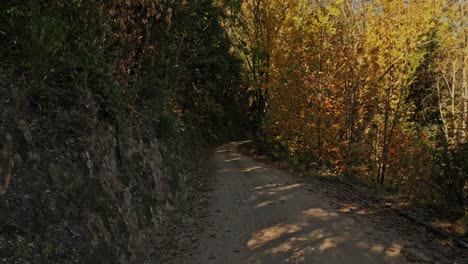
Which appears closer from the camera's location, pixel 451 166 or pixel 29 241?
pixel 29 241

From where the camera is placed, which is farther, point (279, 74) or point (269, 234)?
point (279, 74)

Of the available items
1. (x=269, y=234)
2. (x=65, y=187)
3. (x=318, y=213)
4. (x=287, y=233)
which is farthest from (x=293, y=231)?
(x=65, y=187)

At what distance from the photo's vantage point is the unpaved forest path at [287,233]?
6.30 m

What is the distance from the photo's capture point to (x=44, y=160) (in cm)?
483

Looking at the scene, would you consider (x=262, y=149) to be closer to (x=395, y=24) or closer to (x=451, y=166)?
(x=395, y=24)

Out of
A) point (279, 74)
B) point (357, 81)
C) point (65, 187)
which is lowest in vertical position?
point (65, 187)

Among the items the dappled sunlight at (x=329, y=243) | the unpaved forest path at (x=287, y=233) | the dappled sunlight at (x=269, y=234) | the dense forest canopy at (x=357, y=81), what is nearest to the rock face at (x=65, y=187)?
the unpaved forest path at (x=287, y=233)

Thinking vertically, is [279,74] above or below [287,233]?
above

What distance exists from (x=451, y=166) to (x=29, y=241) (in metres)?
8.26

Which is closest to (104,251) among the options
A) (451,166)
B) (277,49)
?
(451,166)

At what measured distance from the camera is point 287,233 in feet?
24.2

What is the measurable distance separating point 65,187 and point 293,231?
4680mm

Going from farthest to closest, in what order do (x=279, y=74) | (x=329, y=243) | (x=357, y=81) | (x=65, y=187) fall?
(x=279, y=74)
(x=357, y=81)
(x=329, y=243)
(x=65, y=187)

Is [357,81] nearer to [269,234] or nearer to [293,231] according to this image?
[293,231]
